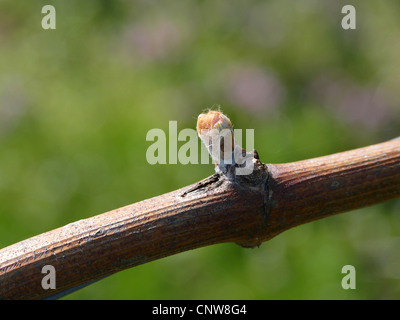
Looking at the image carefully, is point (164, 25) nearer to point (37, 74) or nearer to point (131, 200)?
point (37, 74)

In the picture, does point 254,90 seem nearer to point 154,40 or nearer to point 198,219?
point 154,40

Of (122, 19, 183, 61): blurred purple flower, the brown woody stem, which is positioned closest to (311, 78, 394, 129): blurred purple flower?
(122, 19, 183, 61): blurred purple flower

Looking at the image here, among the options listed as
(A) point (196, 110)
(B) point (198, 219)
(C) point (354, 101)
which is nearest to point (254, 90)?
(A) point (196, 110)

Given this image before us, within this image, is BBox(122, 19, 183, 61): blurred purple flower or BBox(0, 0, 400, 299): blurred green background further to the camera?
BBox(122, 19, 183, 61): blurred purple flower

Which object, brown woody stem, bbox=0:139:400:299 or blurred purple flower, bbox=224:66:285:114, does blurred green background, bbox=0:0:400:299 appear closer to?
blurred purple flower, bbox=224:66:285:114

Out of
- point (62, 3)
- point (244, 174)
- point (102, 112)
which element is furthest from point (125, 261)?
point (62, 3)

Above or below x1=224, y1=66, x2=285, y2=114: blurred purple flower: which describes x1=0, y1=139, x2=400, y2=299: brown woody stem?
below

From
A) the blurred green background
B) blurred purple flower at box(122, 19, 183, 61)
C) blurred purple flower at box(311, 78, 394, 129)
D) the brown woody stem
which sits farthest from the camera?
blurred purple flower at box(122, 19, 183, 61)
